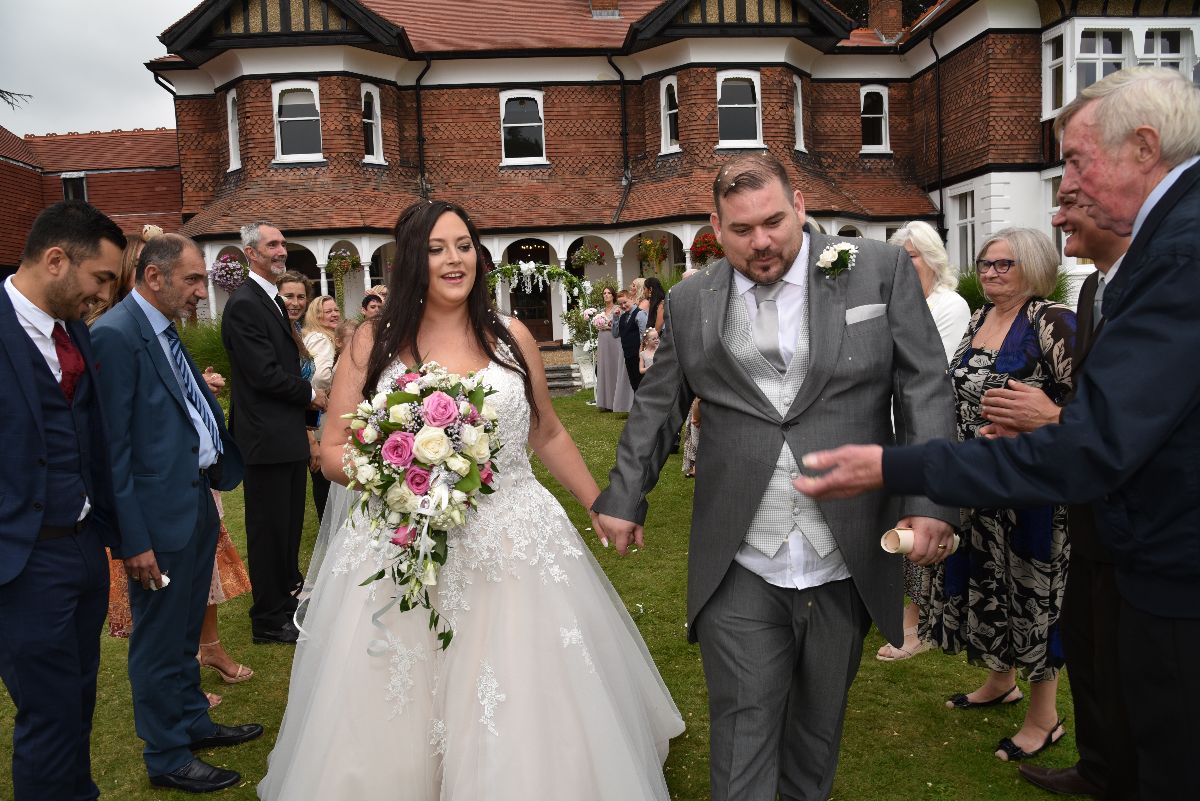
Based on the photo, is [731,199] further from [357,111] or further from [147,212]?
[147,212]

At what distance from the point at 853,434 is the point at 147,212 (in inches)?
1256

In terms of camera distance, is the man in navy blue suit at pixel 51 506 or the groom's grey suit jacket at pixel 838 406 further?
the man in navy blue suit at pixel 51 506

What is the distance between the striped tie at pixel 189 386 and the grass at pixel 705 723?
1711 mm

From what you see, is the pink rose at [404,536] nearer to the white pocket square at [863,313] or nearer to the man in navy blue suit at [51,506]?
the man in navy blue suit at [51,506]

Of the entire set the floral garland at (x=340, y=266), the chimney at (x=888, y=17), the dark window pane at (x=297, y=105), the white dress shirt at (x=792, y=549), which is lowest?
the white dress shirt at (x=792, y=549)

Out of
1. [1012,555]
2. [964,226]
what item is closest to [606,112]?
[964,226]

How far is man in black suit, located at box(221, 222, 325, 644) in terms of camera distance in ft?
20.5

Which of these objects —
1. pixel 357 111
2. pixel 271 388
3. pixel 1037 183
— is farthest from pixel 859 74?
pixel 271 388

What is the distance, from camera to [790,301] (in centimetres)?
333

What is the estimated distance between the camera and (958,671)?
18.0 feet

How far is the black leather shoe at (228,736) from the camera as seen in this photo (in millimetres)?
4914

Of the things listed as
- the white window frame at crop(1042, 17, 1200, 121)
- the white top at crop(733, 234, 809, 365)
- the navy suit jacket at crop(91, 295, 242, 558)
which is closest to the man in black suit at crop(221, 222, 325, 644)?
the navy suit jacket at crop(91, 295, 242, 558)

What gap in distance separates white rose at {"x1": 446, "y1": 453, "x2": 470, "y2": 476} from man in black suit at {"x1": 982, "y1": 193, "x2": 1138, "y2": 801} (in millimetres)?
2106

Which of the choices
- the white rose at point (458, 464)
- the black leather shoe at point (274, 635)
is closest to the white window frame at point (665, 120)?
the black leather shoe at point (274, 635)
